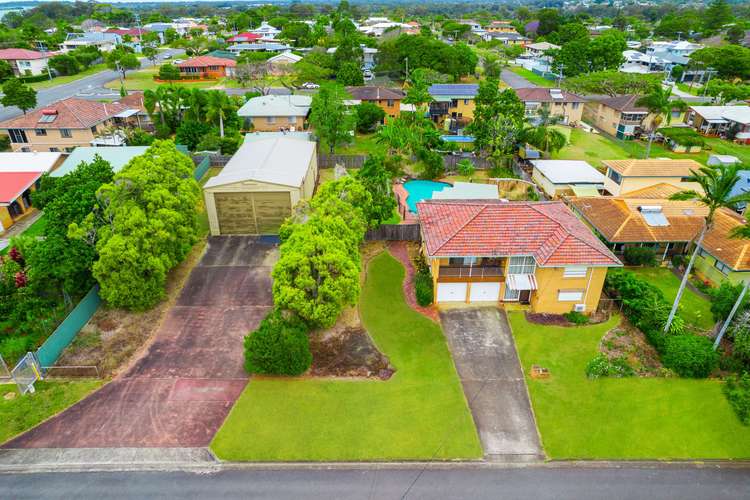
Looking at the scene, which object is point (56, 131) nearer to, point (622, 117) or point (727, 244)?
point (727, 244)

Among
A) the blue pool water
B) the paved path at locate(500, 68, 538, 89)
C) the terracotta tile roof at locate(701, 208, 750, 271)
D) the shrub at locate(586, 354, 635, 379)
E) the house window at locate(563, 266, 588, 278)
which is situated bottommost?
the paved path at locate(500, 68, 538, 89)

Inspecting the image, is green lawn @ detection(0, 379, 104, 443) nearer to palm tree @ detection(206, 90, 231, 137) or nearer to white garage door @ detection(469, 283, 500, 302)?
white garage door @ detection(469, 283, 500, 302)

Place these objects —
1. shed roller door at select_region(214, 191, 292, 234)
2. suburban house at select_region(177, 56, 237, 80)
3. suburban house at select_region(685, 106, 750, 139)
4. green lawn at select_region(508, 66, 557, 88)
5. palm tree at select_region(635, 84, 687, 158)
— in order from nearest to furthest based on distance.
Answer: shed roller door at select_region(214, 191, 292, 234), palm tree at select_region(635, 84, 687, 158), suburban house at select_region(685, 106, 750, 139), green lawn at select_region(508, 66, 557, 88), suburban house at select_region(177, 56, 237, 80)

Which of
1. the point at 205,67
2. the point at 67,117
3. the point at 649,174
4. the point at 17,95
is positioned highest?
the point at 17,95

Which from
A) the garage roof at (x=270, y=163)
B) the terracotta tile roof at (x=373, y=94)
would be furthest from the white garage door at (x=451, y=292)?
the terracotta tile roof at (x=373, y=94)

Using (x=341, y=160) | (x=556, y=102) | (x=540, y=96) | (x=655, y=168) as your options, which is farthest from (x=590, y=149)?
(x=341, y=160)

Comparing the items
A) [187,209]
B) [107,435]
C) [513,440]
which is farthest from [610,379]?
[187,209]

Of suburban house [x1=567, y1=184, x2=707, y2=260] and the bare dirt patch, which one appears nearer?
the bare dirt patch

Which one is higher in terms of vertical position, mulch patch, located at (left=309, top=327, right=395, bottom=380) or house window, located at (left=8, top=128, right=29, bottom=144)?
house window, located at (left=8, top=128, right=29, bottom=144)

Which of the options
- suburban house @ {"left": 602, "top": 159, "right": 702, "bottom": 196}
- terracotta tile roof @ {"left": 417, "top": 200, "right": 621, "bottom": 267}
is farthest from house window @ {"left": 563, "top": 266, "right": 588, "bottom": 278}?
suburban house @ {"left": 602, "top": 159, "right": 702, "bottom": 196}
